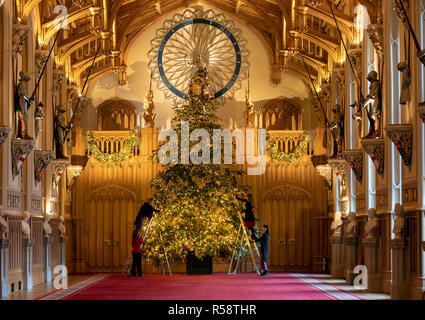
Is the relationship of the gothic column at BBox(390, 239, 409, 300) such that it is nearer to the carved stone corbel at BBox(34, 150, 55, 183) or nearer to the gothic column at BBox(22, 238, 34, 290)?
the gothic column at BBox(22, 238, 34, 290)

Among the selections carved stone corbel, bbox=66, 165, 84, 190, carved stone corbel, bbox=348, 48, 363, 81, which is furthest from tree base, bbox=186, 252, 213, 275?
carved stone corbel, bbox=348, 48, 363, 81

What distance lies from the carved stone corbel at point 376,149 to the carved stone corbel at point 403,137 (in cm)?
202

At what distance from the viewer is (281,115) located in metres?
25.4

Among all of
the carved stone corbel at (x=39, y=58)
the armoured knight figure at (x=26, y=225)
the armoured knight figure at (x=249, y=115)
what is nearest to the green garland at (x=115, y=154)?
the armoured knight figure at (x=249, y=115)

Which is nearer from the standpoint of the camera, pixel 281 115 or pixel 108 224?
pixel 108 224

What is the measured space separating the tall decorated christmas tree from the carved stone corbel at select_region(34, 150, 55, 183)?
3.54 meters

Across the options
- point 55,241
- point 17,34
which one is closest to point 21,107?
point 17,34

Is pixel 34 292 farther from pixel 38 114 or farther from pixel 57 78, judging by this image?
pixel 57 78

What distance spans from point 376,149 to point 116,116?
11689 millimetres

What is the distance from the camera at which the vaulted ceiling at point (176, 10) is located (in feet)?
62.7

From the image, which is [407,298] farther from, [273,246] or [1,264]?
[273,246]

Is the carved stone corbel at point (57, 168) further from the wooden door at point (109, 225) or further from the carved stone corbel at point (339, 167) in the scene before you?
the carved stone corbel at point (339, 167)

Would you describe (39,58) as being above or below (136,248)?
above

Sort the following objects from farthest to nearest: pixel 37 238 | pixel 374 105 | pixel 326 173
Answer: pixel 326 173 → pixel 37 238 → pixel 374 105
